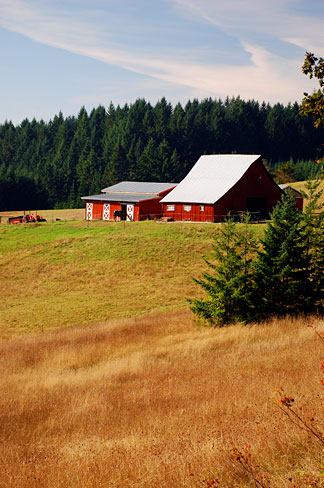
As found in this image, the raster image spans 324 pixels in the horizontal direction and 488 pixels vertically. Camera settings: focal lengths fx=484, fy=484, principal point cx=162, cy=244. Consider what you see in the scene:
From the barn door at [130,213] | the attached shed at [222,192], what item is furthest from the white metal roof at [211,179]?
the barn door at [130,213]

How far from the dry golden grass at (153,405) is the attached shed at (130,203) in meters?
37.8

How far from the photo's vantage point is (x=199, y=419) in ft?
31.6

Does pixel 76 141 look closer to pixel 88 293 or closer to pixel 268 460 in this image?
pixel 88 293

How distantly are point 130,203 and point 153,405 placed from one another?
4709cm

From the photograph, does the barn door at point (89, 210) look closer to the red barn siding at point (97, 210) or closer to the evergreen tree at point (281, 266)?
the red barn siding at point (97, 210)

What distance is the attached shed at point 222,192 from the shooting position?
51.2m

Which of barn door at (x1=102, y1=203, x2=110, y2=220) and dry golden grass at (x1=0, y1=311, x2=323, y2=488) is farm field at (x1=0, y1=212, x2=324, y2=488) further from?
barn door at (x1=102, y1=203, x2=110, y2=220)

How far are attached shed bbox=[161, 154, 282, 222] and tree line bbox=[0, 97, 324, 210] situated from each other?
202 feet

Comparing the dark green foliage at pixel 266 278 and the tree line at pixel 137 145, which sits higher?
the tree line at pixel 137 145

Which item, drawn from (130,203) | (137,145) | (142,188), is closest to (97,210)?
(130,203)

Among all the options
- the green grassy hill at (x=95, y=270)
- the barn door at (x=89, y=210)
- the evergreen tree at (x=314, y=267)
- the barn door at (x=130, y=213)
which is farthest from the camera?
the barn door at (x=89, y=210)

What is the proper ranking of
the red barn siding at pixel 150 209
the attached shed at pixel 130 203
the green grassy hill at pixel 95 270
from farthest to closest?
the attached shed at pixel 130 203 → the red barn siding at pixel 150 209 → the green grassy hill at pixel 95 270

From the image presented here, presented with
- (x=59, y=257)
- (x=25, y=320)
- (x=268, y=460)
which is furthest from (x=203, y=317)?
(x=59, y=257)

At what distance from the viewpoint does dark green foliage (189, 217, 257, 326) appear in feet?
67.5
